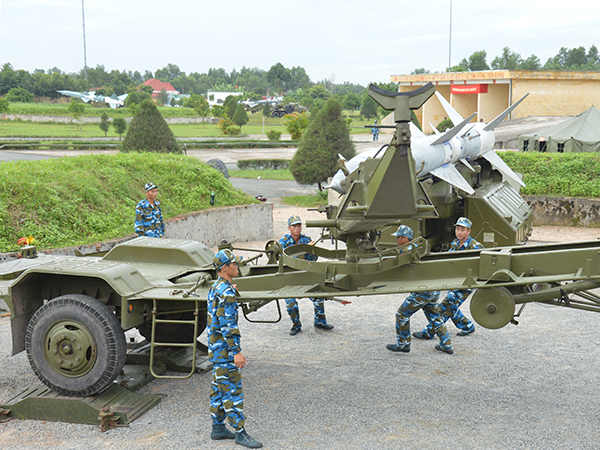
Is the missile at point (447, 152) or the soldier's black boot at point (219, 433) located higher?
the missile at point (447, 152)

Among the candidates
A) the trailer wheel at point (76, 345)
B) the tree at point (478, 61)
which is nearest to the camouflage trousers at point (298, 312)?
the trailer wheel at point (76, 345)

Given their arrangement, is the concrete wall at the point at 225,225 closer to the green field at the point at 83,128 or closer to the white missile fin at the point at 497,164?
the white missile fin at the point at 497,164

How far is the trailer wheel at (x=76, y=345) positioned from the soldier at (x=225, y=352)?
3.32ft

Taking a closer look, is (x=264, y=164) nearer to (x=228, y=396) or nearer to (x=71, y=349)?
(x=71, y=349)

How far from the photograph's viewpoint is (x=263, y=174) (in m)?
29.4

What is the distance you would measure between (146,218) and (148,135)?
29.0ft

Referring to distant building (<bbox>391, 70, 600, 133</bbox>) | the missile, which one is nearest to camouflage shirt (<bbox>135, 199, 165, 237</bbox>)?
the missile

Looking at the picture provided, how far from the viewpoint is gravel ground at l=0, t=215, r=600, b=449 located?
5137mm

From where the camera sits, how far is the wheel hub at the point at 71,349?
552 cm

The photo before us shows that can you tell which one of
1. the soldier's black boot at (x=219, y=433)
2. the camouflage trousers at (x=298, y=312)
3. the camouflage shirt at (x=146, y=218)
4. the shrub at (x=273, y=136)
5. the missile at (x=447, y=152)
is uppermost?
the shrub at (x=273, y=136)

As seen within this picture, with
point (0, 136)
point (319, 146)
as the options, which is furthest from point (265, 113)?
point (319, 146)

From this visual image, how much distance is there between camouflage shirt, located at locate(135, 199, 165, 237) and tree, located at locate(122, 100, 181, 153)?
850cm

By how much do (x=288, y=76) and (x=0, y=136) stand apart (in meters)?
105

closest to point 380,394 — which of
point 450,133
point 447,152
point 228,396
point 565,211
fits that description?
point 228,396
